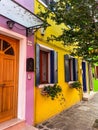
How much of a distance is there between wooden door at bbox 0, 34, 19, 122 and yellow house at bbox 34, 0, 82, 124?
79cm

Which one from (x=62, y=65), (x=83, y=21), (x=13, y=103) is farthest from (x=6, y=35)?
(x=62, y=65)

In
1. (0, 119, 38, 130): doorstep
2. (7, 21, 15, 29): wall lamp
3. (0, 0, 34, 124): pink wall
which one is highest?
(7, 21, 15, 29): wall lamp

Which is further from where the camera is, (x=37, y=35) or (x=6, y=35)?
(x=37, y=35)

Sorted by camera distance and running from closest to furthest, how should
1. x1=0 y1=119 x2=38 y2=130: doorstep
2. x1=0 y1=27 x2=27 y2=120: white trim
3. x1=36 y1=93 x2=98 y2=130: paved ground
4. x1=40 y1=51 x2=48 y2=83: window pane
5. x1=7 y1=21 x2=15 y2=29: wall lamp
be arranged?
x1=0 y1=119 x2=38 y2=130: doorstep < x1=7 y1=21 x2=15 y2=29: wall lamp < x1=0 y1=27 x2=27 y2=120: white trim < x1=36 y1=93 x2=98 y2=130: paved ground < x1=40 y1=51 x2=48 y2=83: window pane

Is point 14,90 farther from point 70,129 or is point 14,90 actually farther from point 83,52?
point 83,52

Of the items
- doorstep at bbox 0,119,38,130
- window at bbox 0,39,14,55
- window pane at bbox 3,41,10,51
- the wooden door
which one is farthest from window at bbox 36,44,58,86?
doorstep at bbox 0,119,38,130

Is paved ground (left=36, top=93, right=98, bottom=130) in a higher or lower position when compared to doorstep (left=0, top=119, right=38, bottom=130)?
lower

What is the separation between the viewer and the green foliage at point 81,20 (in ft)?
15.3

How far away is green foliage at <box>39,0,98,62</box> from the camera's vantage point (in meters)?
4.66

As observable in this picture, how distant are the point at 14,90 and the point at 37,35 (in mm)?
1963

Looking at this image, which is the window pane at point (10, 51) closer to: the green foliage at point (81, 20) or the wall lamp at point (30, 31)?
the wall lamp at point (30, 31)

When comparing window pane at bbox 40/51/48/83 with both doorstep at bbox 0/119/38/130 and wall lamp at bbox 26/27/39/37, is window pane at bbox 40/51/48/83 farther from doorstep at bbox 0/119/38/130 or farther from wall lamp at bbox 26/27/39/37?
doorstep at bbox 0/119/38/130

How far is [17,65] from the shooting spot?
480 centimetres

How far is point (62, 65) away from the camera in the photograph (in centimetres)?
730
